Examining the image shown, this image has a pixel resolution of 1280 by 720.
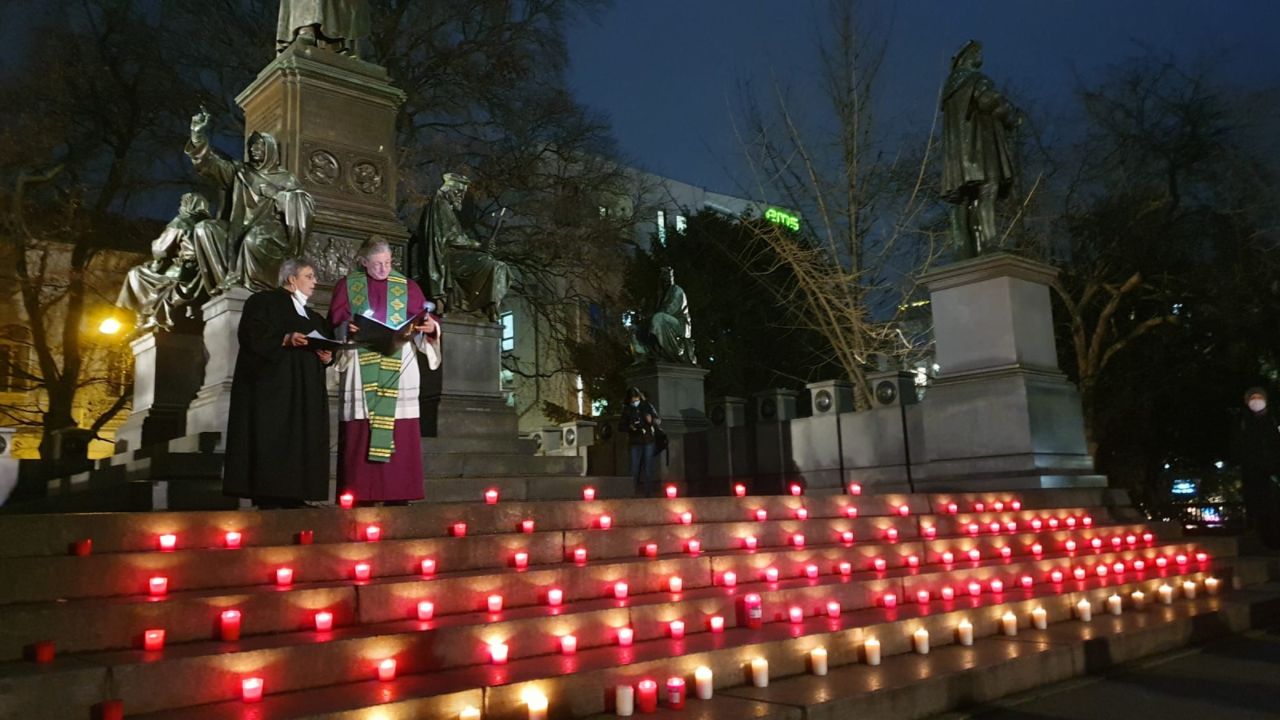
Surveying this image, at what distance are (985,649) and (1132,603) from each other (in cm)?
268

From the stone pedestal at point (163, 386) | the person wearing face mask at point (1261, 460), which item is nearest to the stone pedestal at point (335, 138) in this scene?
the stone pedestal at point (163, 386)

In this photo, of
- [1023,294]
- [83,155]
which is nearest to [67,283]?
[83,155]

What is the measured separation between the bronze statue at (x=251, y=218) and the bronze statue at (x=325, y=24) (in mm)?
1739

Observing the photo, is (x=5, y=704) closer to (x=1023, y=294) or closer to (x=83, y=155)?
(x=1023, y=294)

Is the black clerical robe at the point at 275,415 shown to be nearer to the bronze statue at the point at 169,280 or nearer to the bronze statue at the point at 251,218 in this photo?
the bronze statue at the point at 251,218

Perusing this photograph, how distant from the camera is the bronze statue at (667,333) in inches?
704

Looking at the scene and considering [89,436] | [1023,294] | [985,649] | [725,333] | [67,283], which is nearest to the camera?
[985,649]

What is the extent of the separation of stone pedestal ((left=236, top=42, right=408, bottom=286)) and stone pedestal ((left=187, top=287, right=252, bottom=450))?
113cm

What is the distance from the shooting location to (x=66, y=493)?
874 centimetres

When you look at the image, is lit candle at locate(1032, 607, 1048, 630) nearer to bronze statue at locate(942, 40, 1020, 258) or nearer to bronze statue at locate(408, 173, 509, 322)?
bronze statue at locate(408, 173, 509, 322)

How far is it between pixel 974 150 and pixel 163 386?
998cm

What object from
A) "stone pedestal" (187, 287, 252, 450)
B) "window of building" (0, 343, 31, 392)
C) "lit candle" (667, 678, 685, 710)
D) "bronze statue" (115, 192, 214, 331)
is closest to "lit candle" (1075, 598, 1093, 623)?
"lit candle" (667, 678, 685, 710)

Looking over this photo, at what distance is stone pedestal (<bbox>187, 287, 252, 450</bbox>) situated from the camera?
8.48 m

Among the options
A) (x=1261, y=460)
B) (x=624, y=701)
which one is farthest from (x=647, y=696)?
(x=1261, y=460)
